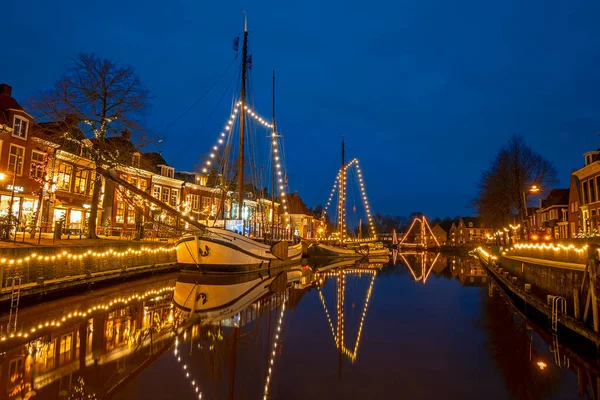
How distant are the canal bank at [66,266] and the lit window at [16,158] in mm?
→ 11714

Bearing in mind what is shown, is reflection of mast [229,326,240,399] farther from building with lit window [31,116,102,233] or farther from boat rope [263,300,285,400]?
building with lit window [31,116,102,233]

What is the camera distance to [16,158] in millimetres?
26453

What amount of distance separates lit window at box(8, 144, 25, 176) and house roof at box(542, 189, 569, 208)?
60696 mm

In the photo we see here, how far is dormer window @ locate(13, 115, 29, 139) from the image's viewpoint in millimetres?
27094

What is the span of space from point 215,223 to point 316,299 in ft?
40.0

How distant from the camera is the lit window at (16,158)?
2672 cm

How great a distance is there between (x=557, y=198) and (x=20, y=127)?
209 feet

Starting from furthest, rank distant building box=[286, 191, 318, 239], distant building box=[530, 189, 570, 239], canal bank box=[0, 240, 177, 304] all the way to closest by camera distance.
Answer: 1. distant building box=[286, 191, 318, 239]
2. distant building box=[530, 189, 570, 239]
3. canal bank box=[0, 240, 177, 304]

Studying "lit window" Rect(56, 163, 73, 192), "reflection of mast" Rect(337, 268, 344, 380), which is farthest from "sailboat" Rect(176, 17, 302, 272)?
"lit window" Rect(56, 163, 73, 192)

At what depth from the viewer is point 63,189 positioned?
104 feet

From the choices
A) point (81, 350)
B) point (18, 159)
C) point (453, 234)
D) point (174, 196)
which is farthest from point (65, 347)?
point (453, 234)

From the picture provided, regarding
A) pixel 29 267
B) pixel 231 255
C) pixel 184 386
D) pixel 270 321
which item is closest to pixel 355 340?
pixel 270 321

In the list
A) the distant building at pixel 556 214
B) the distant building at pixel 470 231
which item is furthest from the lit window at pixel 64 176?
the distant building at pixel 470 231

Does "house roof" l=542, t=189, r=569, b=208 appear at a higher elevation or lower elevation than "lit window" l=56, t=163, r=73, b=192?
higher
